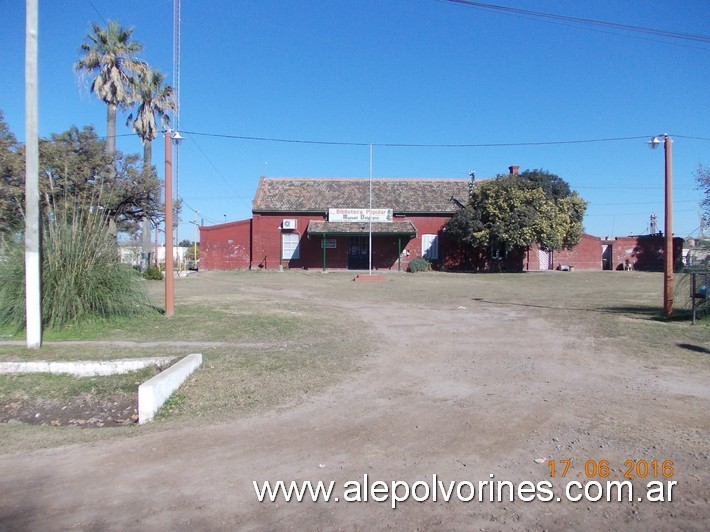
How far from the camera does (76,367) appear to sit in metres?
7.35

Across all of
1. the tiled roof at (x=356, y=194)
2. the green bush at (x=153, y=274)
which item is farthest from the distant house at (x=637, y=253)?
the green bush at (x=153, y=274)

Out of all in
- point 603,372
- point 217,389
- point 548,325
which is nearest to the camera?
point 217,389

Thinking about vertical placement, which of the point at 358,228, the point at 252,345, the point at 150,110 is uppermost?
the point at 150,110

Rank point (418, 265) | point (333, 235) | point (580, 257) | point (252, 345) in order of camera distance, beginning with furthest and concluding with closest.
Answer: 1. point (580, 257)
2. point (333, 235)
3. point (418, 265)
4. point (252, 345)

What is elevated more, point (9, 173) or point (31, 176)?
point (9, 173)

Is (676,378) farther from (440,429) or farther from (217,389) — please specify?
(217,389)

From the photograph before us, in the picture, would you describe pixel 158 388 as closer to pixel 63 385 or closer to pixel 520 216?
pixel 63 385

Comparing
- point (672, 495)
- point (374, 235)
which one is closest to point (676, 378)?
point (672, 495)

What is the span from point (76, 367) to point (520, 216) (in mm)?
29992

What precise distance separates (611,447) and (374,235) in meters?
33.3

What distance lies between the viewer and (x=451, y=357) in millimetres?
8656

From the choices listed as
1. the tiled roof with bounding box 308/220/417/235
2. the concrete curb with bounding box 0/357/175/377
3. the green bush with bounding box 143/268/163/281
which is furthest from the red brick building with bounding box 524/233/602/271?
the concrete curb with bounding box 0/357/175/377

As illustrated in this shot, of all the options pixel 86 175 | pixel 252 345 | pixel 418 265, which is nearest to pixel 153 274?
pixel 86 175

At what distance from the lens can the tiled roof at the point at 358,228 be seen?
36500mm
